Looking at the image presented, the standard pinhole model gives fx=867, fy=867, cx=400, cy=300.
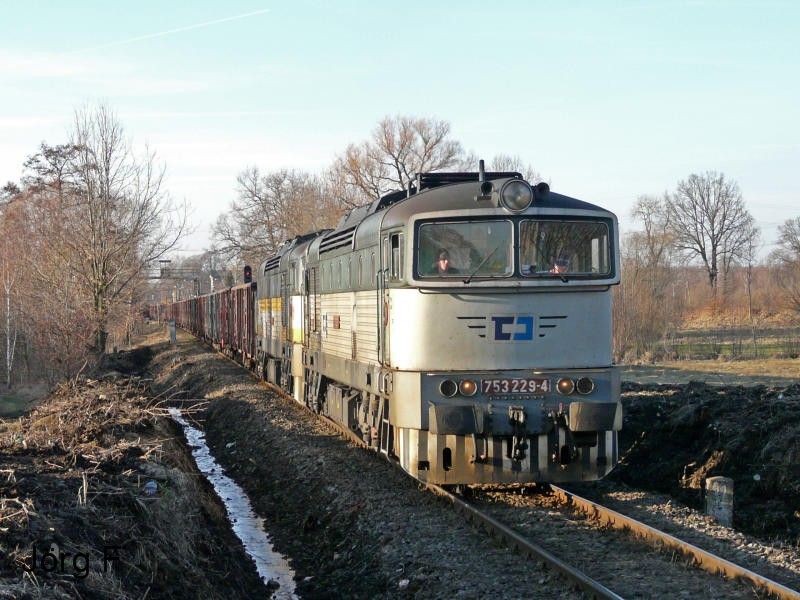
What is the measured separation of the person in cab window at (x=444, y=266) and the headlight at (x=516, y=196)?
0.87 m

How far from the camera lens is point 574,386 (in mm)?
9641

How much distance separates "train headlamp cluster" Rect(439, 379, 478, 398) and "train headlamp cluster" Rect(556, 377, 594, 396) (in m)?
0.95

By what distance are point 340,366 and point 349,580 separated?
17.9 feet

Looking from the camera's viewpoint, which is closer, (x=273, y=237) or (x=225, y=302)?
(x=225, y=302)

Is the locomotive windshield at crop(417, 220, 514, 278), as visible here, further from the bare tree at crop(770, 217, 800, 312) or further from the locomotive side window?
the bare tree at crop(770, 217, 800, 312)

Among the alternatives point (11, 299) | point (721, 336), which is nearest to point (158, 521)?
point (11, 299)

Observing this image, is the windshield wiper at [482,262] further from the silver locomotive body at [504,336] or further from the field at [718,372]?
the field at [718,372]

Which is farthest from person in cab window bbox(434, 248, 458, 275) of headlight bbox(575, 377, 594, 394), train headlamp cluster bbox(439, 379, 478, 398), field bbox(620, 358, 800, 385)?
field bbox(620, 358, 800, 385)

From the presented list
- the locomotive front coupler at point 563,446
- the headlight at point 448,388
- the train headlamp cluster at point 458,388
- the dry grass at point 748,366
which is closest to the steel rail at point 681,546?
the locomotive front coupler at point 563,446

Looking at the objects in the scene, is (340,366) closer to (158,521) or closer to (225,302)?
(158,521)

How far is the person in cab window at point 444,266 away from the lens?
9.68 meters

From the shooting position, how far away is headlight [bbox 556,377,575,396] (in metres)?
9.60

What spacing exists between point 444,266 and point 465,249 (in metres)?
0.31

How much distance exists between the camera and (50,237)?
31469mm
